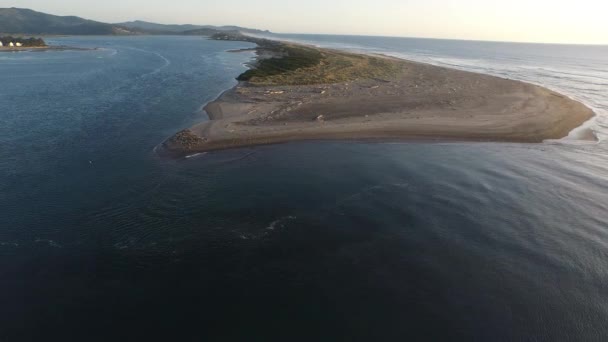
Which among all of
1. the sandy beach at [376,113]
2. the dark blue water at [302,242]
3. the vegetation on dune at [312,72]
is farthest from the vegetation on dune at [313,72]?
the dark blue water at [302,242]

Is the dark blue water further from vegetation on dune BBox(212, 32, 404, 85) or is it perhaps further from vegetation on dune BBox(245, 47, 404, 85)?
vegetation on dune BBox(245, 47, 404, 85)

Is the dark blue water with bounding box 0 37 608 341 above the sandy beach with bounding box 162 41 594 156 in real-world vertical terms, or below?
below

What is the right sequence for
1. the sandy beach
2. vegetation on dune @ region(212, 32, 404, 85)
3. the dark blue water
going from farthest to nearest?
vegetation on dune @ region(212, 32, 404, 85)
the sandy beach
the dark blue water

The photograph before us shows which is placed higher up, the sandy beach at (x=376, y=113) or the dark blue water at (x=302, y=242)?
the sandy beach at (x=376, y=113)

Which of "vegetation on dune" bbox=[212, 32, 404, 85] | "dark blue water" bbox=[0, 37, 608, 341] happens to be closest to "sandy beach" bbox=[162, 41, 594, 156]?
"vegetation on dune" bbox=[212, 32, 404, 85]

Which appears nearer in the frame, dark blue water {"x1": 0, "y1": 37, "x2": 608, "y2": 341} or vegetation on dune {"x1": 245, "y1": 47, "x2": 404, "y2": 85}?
dark blue water {"x1": 0, "y1": 37, "x2": 608, "y2": 341}

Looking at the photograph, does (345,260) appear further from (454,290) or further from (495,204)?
(495,204)

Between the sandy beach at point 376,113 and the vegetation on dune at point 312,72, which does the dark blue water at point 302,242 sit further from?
the vegetation on dune at point 312,72

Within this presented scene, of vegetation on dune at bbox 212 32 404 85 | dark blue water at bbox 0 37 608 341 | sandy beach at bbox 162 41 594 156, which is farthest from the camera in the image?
vegetation on dune at bbox 212 32 404 85
